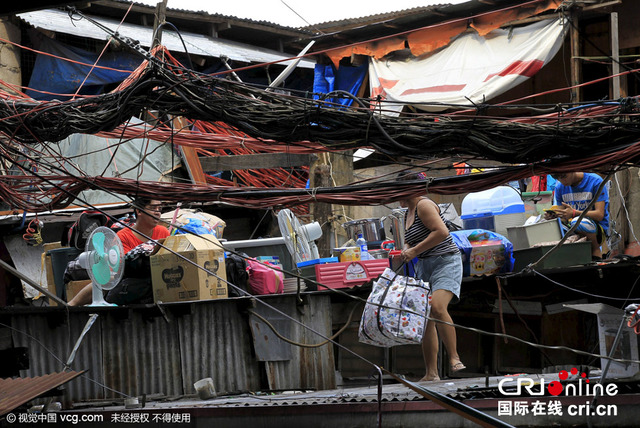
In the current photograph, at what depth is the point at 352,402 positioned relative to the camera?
734 cm

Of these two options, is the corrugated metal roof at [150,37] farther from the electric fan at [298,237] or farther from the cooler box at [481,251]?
the cooler box at [481,251]

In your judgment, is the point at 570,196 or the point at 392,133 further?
the point at 570,196

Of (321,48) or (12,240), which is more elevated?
(321,48)

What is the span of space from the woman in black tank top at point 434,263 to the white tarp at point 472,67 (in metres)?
5.43

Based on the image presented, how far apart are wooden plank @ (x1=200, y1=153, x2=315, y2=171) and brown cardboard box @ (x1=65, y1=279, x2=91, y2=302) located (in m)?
3.02

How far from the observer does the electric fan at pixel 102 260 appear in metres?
8.67

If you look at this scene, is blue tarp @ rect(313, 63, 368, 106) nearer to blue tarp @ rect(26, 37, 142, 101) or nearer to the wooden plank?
blue tarp @ rect(26, 37, 142, 101)

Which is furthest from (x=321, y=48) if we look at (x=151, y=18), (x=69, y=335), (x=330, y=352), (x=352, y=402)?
(x=352, y=402)

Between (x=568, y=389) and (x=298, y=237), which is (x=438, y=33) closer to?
(x=298, y=237)

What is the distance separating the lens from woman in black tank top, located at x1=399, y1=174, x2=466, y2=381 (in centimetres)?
844

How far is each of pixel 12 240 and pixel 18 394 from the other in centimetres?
776

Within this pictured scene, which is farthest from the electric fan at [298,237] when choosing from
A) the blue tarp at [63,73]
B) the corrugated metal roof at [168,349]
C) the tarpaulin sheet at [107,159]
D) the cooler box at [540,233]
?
the blue tarp at [63,73]

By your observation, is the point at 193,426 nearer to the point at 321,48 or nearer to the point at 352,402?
the point at 352,402

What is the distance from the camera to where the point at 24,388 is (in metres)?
6.78
